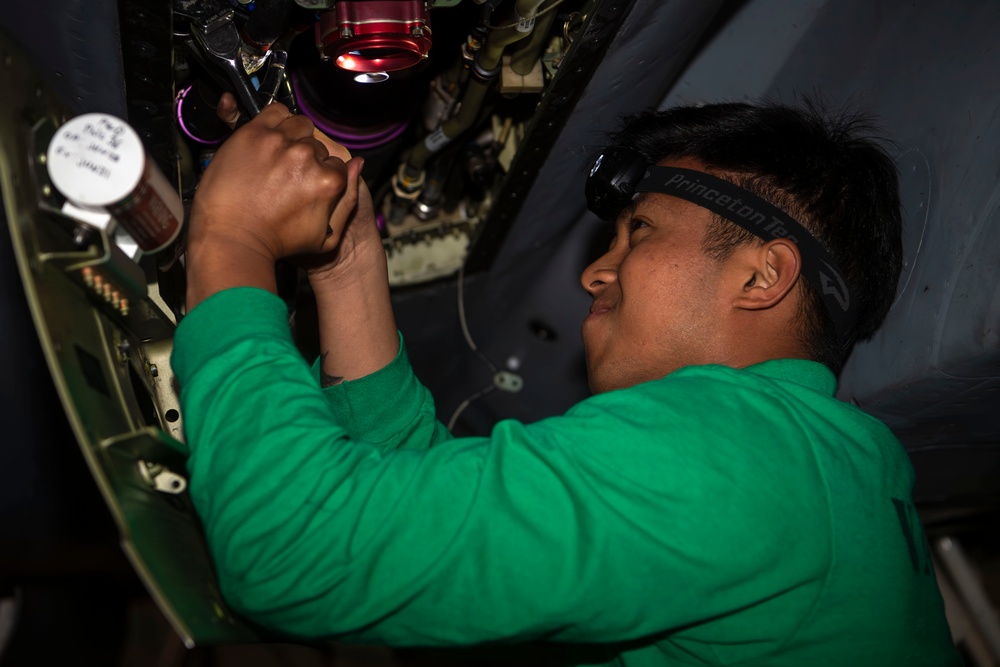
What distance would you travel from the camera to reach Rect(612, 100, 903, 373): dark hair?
1.16 meters

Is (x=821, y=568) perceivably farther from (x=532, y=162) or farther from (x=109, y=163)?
(x=532, y=162)

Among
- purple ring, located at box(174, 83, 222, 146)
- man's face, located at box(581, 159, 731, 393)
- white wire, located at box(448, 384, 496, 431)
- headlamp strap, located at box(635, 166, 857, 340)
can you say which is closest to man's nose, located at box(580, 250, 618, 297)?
man's face, located at box(581, 159, 731, 393)

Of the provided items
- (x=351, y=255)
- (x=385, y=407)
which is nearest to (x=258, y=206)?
(x=351, y=255)

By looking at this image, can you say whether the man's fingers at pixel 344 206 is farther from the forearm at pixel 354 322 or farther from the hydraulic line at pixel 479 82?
the hydraulic line at pixel 479 82

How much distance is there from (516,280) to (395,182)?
36cm

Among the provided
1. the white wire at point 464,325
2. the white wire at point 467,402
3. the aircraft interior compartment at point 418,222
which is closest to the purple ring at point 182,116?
the aircraft interior compartment at point 418,222

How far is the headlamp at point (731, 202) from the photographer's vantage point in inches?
44.0

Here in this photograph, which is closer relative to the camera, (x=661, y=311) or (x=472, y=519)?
(x=472, y=519)

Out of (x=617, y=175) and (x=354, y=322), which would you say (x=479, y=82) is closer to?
(x=617, y=175)

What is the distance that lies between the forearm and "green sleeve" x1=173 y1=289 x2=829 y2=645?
0.35m

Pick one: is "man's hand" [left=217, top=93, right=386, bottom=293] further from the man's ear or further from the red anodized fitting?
the man's ear

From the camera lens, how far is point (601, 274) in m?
1.19

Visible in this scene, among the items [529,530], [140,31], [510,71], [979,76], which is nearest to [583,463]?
[529,530]

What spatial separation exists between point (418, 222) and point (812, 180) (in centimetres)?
84
